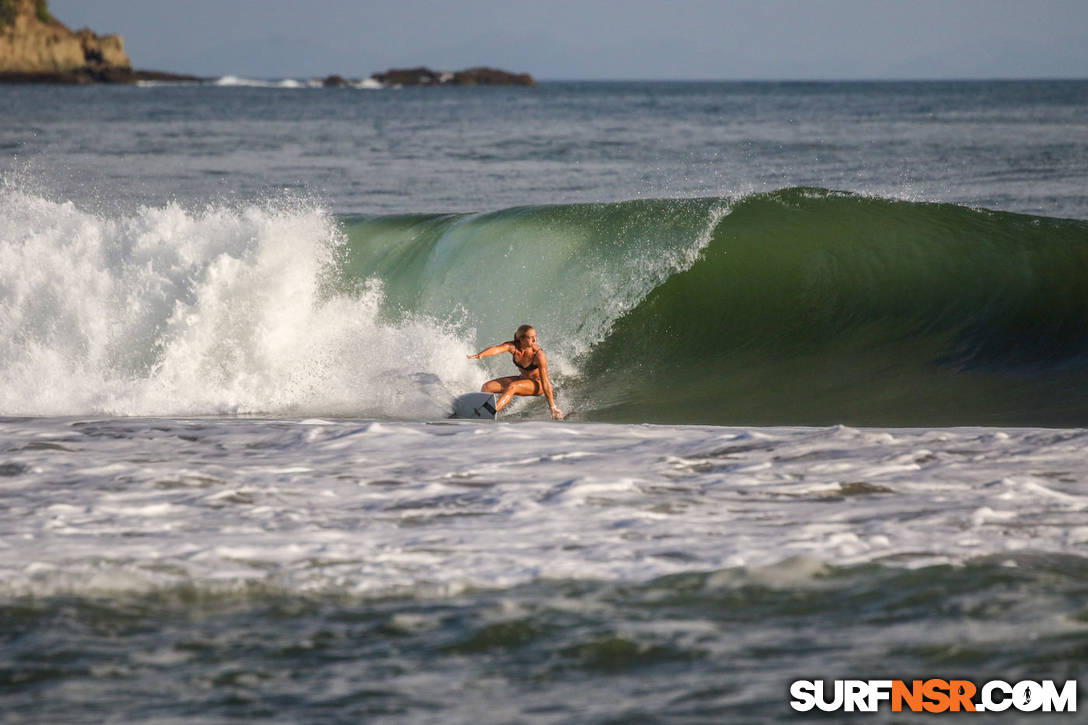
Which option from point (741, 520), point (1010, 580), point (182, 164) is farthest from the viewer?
point (182, 164)

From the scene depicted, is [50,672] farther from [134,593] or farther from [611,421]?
[611,421]

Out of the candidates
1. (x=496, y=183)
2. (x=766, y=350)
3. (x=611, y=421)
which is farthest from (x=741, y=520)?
(x=496, y=183)

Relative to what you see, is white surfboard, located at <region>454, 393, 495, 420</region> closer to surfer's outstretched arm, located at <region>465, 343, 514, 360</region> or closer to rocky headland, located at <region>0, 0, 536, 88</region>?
surfer's outstretched arm, located at <region>465, 343, 514, 360</region>

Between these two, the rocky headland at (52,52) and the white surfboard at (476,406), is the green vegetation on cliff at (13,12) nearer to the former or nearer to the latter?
the rocky headland at (52,52)

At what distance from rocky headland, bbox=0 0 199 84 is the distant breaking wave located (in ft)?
414

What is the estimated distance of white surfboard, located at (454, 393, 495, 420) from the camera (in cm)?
900

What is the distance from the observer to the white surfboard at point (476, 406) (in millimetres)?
9003

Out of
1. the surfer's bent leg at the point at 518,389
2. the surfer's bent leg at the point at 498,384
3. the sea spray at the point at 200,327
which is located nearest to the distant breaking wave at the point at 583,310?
the sea spray at the point at 200,327

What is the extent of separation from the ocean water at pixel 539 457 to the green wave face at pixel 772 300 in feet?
0.16

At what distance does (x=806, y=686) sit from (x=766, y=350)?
7958mm

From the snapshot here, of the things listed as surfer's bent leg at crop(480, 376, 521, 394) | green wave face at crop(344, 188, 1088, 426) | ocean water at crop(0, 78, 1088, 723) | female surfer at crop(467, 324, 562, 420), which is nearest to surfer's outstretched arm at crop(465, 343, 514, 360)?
female surfer at crop(467, 324, 562, 420)

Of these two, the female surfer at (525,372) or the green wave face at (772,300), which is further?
the green wave face at (772,300)

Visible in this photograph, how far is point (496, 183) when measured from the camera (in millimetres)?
23203

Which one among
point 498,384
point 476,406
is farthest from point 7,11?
point 476,406
